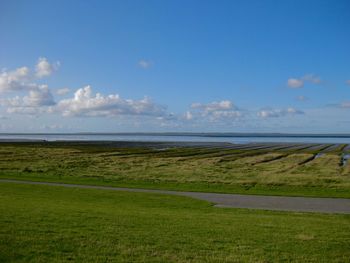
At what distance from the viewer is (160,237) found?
407 inches

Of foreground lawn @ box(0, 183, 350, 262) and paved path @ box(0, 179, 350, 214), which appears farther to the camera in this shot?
paved path @ box(0, 179, 350, 214)

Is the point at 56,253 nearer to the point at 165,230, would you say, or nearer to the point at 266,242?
the point at 165,230

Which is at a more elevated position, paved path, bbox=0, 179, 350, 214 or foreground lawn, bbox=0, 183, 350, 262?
foreground lawn, bbox=0, 183, 350, 262

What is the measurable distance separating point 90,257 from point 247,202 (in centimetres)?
1301

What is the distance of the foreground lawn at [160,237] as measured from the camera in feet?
28.2

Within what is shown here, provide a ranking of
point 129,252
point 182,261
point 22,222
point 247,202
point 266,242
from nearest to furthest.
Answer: point 182,261 < point 129,252 < point 266,242 < point 22,222 < point 247,202

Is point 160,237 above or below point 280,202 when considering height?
above

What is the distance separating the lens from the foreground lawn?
861cm

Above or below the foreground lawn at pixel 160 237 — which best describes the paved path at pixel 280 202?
below

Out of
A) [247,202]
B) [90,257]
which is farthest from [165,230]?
[247,202]

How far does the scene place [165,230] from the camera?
11273mm

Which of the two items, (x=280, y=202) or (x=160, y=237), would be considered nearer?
(x=160, y=237)

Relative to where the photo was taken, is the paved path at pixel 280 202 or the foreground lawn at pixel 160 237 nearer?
the foreground lawn at pixel 160 237

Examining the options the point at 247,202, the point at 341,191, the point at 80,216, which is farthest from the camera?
the point at 341,191
